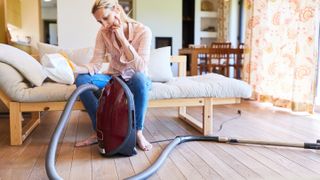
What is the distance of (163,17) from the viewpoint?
810 centimetres

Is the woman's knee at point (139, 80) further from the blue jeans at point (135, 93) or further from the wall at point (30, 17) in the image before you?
the wall at point (30, 17)

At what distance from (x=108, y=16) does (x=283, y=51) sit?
2292mm

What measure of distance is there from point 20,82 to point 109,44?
2.03 feet

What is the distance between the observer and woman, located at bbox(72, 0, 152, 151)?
1.91m

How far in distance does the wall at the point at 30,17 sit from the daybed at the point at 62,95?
2980 millimetres

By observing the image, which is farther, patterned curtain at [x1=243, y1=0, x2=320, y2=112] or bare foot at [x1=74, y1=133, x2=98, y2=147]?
patterned curtain at [x1=243, y1=0, x2=320, y2=112]

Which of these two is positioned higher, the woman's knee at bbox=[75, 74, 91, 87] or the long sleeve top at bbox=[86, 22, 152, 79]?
the long sleeve top at bbox=[86, 22, 152, 79]

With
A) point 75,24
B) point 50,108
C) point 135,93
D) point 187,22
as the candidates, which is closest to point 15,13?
point 75,24

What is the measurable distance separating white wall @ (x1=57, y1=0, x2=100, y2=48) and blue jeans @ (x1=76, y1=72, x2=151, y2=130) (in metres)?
1.57

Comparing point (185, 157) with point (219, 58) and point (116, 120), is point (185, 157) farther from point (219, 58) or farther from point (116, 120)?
point (219, 58)

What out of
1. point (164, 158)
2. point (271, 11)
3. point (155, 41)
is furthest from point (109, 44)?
point (155, 41)

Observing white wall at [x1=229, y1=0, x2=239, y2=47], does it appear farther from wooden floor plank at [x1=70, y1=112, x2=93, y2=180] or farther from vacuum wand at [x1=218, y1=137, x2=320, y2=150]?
wooden floor plank at [x1=70, y1=112, x2=93, y2=180]

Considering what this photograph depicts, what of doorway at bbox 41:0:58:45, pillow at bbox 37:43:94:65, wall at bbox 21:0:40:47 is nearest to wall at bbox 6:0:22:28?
wall at bbox 21:0:40:47

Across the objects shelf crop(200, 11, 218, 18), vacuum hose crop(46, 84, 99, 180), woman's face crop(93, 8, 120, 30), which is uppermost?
shelf crop(200, 11, 218, 18)
